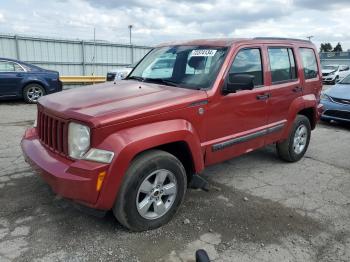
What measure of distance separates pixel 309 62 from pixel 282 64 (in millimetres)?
964

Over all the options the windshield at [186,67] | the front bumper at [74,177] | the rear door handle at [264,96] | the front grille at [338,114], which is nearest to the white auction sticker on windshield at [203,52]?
the windshield at [186,67]

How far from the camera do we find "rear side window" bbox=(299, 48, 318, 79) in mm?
5841

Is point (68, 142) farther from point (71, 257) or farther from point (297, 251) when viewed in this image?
point (297, 251)

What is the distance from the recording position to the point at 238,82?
13.3 feet

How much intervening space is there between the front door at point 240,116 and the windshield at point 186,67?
9.2 inches

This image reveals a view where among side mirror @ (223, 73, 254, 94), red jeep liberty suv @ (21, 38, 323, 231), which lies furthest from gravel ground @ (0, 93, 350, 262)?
side mirror @ (223, 73, 254, 94)

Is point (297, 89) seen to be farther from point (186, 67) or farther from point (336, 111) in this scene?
point (336, 111)

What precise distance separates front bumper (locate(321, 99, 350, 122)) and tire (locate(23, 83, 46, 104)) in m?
8.80

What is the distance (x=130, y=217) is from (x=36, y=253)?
883mm

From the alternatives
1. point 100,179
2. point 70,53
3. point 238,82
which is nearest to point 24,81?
point 70,53

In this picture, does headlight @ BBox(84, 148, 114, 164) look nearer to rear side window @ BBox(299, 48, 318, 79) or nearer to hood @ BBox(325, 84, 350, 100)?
rear side window @ BBox(299, 48, 318, 79)

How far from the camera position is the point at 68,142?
3.36 m

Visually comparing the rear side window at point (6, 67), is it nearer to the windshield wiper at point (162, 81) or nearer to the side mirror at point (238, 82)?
the windshield wiper at point (162, 81)

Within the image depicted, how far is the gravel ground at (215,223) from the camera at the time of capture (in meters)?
3.31
